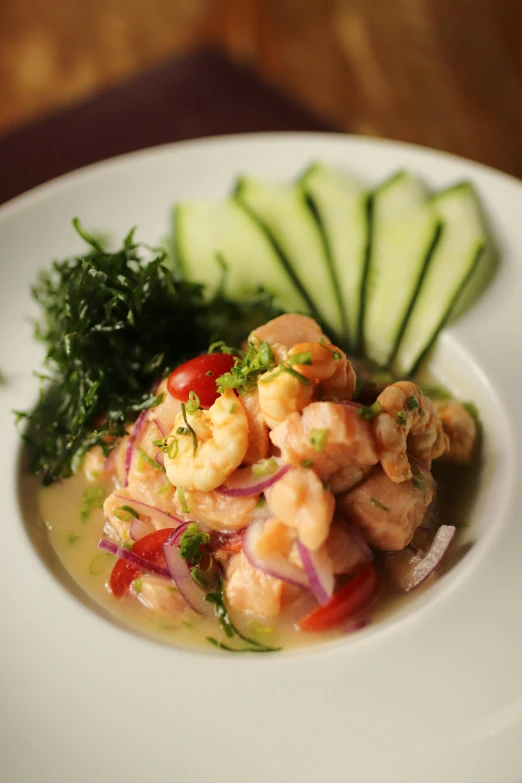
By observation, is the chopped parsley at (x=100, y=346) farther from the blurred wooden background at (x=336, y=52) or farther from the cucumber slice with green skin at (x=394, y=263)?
the blurred wooden background at (x=336, y=52)

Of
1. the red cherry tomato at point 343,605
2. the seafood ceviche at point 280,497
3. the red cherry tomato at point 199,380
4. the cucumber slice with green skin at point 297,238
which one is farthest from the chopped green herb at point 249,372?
the cucumber slice with green skin at point 297,238

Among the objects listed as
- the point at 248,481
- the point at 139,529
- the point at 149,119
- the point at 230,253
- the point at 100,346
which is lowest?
the point at 139,529

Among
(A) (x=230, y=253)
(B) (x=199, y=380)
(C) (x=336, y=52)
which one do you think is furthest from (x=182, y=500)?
(C) (x=336, y=52)

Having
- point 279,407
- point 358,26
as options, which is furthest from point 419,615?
point 358,26

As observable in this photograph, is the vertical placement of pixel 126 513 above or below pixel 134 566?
above

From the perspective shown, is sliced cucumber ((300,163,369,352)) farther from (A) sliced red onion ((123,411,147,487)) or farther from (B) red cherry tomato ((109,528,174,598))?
(B) red cherry tomato ((109,528,174,598))

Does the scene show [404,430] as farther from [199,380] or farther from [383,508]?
[199,380]
